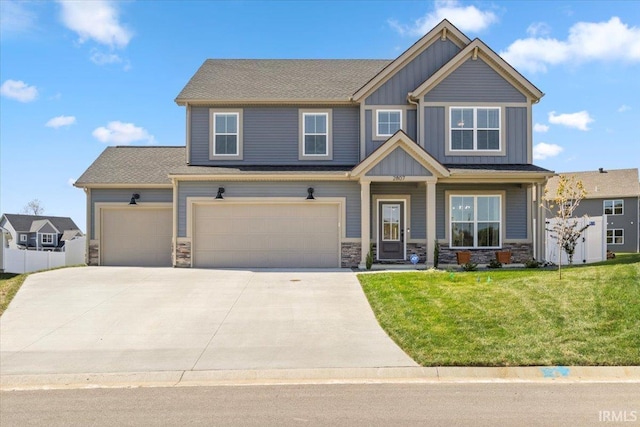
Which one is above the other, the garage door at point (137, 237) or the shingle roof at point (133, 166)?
the shingle roof at point (133, 166)

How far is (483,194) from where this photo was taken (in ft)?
61.0

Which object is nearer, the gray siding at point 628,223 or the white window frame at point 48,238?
the gray siding at point 628,223

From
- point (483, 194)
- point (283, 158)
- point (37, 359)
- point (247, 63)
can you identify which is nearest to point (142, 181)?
point (283, 158)

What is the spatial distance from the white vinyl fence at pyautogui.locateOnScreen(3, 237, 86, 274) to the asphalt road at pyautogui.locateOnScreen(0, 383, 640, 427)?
1795cm

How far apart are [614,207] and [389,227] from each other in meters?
31.0

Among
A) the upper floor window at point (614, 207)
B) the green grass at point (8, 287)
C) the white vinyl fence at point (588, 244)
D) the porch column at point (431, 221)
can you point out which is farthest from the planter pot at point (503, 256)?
the upper floor window at point (614, 207)

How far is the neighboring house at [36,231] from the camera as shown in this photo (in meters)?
61.1

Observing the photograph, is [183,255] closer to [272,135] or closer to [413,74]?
[272,135]

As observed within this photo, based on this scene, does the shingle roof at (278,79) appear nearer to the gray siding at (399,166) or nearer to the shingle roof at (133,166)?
the shingle roof at (133,166)

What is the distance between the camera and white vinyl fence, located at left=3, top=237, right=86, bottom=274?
22844 millimetres

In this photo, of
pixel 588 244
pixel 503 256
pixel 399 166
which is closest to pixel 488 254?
pixel 503 256

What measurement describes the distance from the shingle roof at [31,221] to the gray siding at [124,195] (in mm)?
49881

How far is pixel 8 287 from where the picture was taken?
13828 mm

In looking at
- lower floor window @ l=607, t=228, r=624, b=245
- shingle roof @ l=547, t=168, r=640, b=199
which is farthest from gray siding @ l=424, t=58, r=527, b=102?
lower floor window @ l=607, t=228, r=624, b=245
